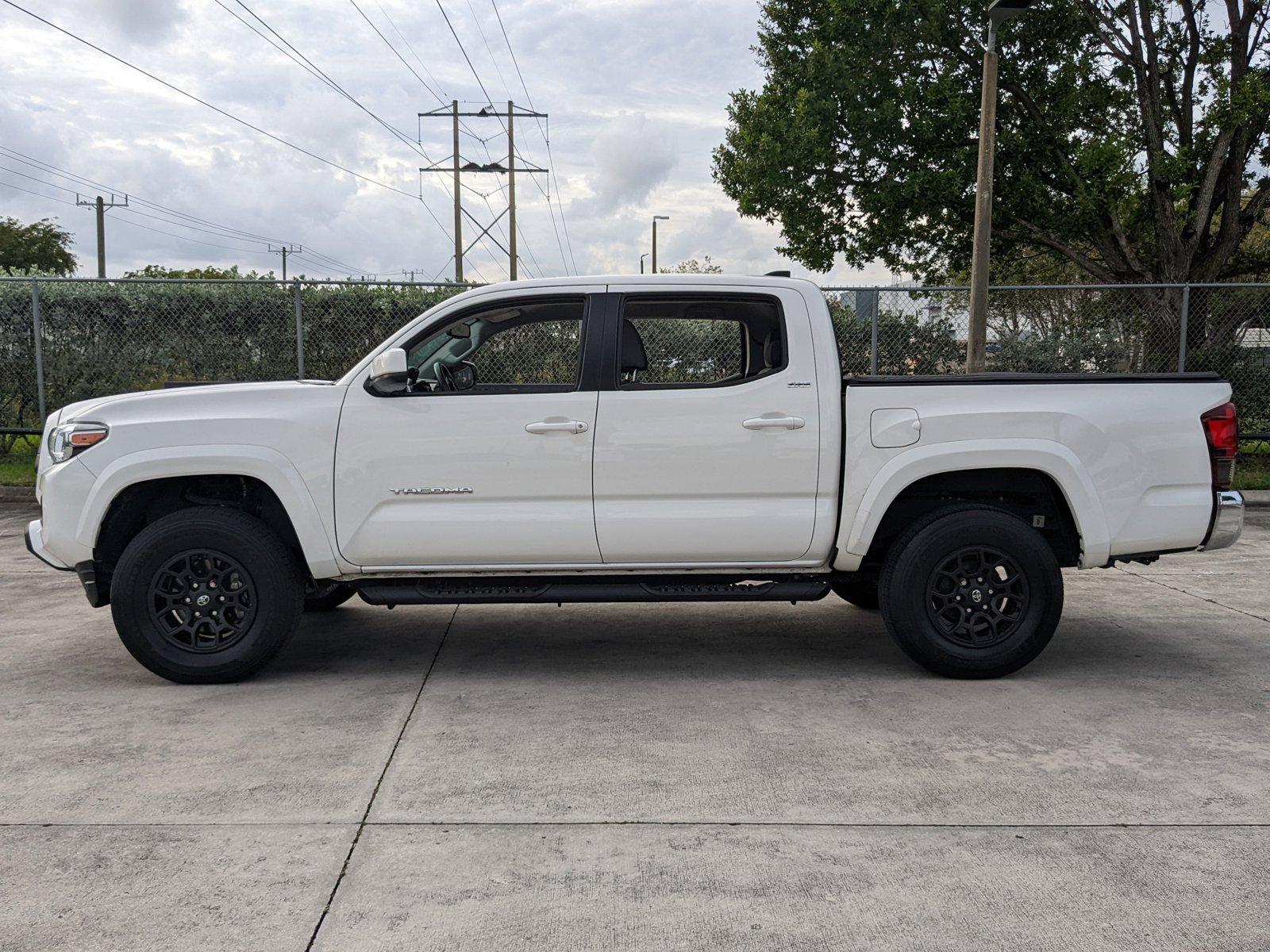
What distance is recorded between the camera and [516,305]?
5.75 m

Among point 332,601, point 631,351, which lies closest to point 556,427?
point 631,351

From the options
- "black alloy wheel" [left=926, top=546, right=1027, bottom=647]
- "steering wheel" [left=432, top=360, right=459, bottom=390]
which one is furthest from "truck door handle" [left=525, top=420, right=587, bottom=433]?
"black alloy wheel" [left=926, top=546, right=1027, bottom=647]

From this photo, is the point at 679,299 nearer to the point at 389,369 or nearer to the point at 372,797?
the point at 389,369

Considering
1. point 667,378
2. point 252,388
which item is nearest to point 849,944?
point 667,378

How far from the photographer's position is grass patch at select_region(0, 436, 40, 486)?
13.7 m

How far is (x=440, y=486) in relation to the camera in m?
5.45

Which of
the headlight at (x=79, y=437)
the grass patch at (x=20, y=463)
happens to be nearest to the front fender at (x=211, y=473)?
Result: the headlight at (x=79, y=437)

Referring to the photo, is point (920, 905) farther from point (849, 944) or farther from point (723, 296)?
point (723, 296)

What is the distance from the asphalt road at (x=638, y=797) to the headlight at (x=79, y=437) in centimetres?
117

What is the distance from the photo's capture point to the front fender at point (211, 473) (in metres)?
5.41

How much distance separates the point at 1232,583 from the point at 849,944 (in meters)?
6.48

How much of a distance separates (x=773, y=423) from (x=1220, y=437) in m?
2.20

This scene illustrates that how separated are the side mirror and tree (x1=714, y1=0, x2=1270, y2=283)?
13666 millimetres

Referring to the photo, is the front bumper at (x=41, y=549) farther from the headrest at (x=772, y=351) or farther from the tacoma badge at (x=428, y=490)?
the headrest at (x=772, y=351)
